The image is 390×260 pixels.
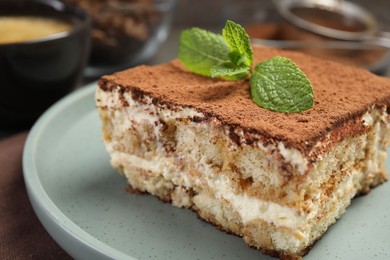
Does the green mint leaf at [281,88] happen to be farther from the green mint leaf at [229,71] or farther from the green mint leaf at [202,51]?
the green mint leaf at [202,51]

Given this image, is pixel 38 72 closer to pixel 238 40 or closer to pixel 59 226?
pixel 238 40

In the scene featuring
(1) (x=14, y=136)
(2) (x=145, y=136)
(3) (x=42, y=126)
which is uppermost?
(2) (x=145, y=136)

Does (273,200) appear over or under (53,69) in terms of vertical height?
over

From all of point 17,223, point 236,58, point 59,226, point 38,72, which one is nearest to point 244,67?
point 236,58

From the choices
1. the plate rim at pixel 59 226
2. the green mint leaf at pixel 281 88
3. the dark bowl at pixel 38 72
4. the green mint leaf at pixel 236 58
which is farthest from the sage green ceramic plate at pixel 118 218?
the green mint leaf at pixel 236 58

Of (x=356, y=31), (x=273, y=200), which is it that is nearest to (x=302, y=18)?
(x=356, y=31)

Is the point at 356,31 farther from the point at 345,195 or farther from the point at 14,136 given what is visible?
the point at 14,136
